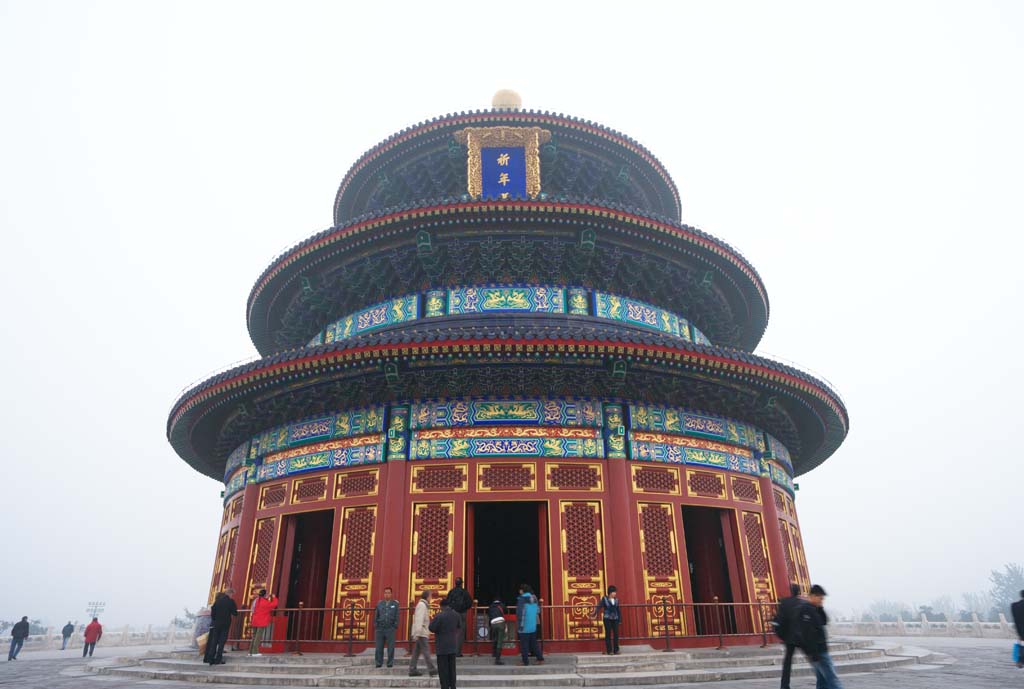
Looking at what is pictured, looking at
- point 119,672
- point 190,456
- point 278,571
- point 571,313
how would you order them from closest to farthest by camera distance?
point 119,672
point 278,571
point 571,313
point 190,456

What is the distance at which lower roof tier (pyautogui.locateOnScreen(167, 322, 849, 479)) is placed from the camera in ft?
41.8

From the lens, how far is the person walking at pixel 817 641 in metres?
6.55

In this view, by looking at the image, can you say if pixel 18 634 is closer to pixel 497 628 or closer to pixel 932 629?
pixel 497 628

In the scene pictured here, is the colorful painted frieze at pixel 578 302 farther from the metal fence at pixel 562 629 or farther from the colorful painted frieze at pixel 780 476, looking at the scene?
the metal fence at pixel 562 629

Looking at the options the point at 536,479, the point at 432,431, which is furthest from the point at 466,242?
the point at 536,479

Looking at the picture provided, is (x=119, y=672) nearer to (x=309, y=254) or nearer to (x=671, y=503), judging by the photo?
(x=309, y=254)

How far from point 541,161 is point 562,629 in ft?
45.5

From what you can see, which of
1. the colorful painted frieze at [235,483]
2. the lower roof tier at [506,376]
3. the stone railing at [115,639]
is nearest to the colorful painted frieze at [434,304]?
the lower roof tier at [506,376]

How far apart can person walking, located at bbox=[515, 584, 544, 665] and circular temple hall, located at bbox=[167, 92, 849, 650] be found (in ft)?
3.58

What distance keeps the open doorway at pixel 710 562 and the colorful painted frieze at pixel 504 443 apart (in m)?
3.92

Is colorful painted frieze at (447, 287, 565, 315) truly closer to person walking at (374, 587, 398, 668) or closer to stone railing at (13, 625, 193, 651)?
person walking at (374, 587, 398, 668)

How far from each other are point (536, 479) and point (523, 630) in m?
3.12

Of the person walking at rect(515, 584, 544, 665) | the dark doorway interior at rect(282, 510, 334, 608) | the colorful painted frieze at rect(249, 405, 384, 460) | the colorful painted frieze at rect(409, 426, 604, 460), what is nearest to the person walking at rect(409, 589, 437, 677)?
the person walking at rect(515, 584, 544, 665)

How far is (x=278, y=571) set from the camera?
13.9 m
